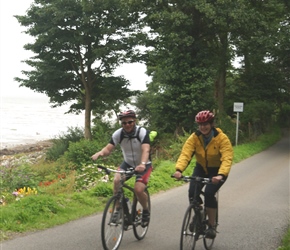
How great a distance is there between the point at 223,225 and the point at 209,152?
2737 millimetres

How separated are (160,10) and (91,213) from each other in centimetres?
1803

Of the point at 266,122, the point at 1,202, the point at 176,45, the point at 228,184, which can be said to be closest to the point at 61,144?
the point at 176,45

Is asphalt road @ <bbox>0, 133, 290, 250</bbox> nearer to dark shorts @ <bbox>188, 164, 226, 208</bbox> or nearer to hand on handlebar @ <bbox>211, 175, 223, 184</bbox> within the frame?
dark shorts @ <bbox>188, 164, 226, 208</bbox>

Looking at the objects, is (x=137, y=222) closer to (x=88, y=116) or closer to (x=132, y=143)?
(x=132, y=143)

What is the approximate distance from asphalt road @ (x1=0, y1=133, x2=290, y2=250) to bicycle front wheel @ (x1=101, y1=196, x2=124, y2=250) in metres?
0.44

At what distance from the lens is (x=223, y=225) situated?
7938 millimetres

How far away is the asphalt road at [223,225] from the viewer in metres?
6.46

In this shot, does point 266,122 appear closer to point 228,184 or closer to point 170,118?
point 170,118

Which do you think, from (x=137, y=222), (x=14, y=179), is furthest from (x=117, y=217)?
(x=14, y=179)

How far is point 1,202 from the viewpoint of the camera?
8.75 meters

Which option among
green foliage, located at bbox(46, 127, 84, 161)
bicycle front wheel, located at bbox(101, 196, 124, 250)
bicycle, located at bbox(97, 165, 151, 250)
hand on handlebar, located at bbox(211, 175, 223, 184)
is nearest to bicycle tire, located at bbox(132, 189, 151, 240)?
bicycle, located at bbox(97, 165, 151, 250)

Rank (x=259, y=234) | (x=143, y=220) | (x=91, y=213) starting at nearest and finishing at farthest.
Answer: (x=143, y=220), (x=259, y=234), (x=91, y=213)

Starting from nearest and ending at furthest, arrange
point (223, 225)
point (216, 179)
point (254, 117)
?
point (216, 179), point (223, 225), point (254, 117)

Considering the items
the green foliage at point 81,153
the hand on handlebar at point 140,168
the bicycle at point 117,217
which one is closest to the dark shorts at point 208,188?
the hand on handlebar at point 140,168
